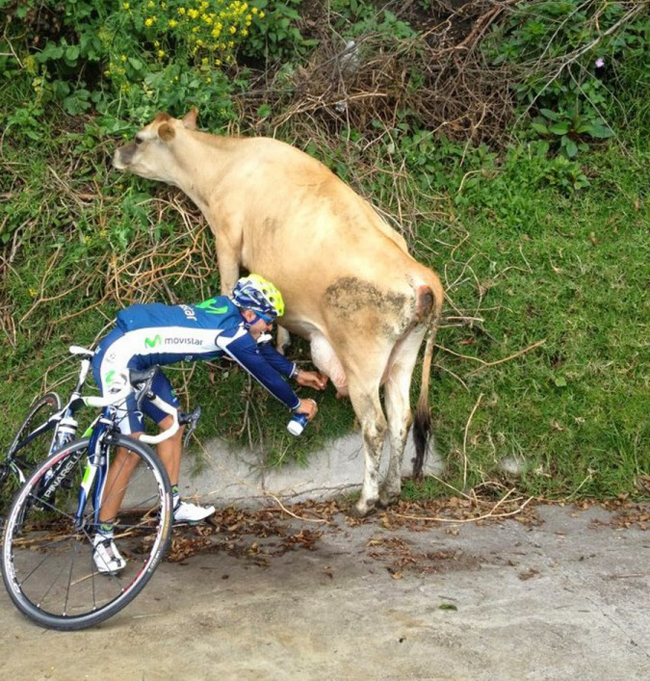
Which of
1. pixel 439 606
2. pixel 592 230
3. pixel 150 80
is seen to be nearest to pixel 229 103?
pixel 150 80

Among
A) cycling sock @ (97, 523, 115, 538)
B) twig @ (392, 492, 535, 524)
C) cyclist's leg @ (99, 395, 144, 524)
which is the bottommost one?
twig @ (392, 492, 535, 524)

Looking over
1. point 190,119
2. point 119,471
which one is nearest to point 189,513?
point 119,471

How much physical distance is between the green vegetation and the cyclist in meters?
0.93

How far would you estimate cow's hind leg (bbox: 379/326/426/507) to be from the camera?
5.58m

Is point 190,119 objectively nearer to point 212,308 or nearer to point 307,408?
point 212,308

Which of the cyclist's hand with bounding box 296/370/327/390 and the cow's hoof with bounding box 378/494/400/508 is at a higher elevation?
the cyclist's hand with bounding box 296/370/327/390

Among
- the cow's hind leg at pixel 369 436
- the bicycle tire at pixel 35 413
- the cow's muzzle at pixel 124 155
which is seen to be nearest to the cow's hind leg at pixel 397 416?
the cow's hind leg at pixel 369 436

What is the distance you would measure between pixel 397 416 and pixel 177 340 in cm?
155

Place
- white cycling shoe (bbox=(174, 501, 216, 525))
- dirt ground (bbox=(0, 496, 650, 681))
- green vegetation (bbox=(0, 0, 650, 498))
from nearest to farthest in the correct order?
dirt ground (bbox=(0, 496, 650, 681)) → white cycling shoe (bbox=(174, 501, 216, 525)) → green vegetation (bbox=(0, 0, 650, 498))

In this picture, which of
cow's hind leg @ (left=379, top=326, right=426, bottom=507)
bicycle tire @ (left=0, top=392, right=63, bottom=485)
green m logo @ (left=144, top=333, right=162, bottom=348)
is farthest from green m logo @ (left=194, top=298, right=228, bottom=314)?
cow's hind leg @ (left=379, top=326, right=426, bottom=507)

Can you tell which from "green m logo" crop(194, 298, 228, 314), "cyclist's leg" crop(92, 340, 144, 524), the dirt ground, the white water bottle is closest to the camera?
the dirt ground

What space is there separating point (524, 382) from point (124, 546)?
9.27 feet

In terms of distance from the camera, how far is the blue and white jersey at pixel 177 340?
15.5 feet

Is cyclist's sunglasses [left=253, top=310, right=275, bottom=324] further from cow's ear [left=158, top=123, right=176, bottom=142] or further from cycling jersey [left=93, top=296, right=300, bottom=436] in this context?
cow's ear [left=158, top=123, right=176, bottom=142]
